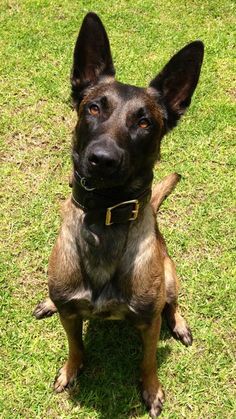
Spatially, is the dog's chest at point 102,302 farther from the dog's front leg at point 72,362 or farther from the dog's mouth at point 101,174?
the dog's mouth at point 101,174

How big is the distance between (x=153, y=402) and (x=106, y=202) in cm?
180

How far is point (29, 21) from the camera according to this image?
679 cm

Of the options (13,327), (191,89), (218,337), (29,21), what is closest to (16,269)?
(13,327)

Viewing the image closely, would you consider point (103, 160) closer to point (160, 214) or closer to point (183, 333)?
point (183, 333)

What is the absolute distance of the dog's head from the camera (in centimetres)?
271

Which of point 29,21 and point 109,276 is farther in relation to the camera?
point 29,21

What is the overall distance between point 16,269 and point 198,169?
7.19 ft

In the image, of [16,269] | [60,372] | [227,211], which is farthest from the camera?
[227,211]

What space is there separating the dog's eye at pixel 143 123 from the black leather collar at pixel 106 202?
0.39 meters

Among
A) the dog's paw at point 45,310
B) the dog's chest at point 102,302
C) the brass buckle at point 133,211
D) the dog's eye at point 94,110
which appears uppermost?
the dog's eye at point 94,110

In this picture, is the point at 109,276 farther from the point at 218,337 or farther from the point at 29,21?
the point at 29,21

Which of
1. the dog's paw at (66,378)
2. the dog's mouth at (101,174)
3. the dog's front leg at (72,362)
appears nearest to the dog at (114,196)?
the dog's mouth at (101,174)

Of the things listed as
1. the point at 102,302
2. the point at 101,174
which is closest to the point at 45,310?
the point at 102,302

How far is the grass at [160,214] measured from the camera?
395 cm
